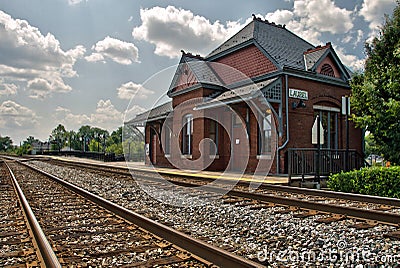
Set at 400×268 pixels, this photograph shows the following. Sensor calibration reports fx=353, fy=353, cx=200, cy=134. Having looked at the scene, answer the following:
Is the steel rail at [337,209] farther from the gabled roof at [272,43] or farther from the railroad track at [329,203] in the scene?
the gabled roof at [272,43]

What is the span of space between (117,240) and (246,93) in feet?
32.4

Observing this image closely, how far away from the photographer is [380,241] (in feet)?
14.4

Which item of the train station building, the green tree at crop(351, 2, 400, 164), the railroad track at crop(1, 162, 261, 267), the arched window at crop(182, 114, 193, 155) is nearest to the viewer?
the railroad track at crop(1, 162, 261, 267)

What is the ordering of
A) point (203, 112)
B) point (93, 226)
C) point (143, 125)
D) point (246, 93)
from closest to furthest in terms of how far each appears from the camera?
point (93, 226) < point (246, 93) < point (203, 112) < point (143, 125)

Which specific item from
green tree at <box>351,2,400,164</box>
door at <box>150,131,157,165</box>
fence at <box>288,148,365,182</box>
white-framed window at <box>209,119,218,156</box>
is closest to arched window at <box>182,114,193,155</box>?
white-framed window at <box>209,119,218,156</box>

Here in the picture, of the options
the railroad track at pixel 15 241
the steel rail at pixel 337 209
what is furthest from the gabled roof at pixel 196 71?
the railroad track at pixel 15 241

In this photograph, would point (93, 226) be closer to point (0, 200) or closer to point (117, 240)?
point (117, 240)

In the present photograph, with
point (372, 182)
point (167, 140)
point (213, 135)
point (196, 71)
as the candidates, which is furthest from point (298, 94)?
point (167, 140)

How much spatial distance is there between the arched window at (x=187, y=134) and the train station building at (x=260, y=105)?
6 centimetres

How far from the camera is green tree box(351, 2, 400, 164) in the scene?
11.5 meters

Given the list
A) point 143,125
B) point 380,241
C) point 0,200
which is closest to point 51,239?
point 380,241

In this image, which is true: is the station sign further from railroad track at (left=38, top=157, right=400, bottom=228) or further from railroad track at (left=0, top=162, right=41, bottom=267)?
railroad track at (left=0, top=162, right=41, bottom=267)

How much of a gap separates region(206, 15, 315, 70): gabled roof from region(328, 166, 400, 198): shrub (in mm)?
6223

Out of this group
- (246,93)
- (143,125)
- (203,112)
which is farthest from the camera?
(143,125)
